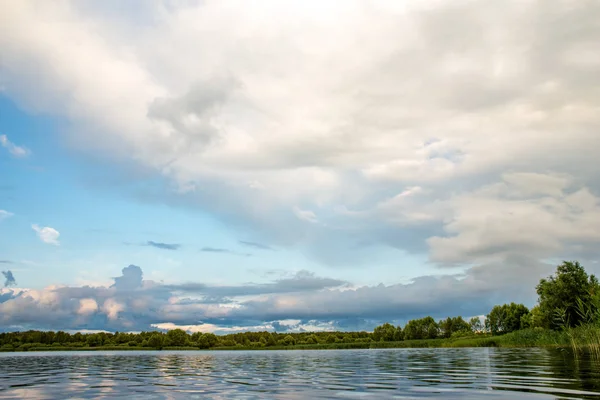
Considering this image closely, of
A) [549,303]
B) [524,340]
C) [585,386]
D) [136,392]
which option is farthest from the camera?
[549,303]

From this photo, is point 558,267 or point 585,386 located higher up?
point 558,267

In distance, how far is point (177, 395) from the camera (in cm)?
2212

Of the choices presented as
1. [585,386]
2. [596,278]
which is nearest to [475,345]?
[596,278]

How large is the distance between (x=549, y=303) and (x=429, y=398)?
108 metres

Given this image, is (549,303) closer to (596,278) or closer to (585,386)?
(596,278)

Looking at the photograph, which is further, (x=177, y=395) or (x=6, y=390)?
(x=6, y=390)

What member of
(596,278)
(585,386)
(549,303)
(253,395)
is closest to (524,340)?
(549,303)

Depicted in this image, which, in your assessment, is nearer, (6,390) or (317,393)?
(317,393)

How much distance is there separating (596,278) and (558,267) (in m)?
8.85

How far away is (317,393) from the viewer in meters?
22.0

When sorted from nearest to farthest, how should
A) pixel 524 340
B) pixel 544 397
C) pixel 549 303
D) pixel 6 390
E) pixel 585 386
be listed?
pixel 544 397 < pixel 585 386 < pixel 6 390 < pixel 524 340 < pixel 549 303

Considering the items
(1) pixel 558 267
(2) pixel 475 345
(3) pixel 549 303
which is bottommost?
(2) pixel 475 345

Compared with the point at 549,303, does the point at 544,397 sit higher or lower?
lower

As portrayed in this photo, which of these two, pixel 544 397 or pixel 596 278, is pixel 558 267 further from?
pixel 544 397
